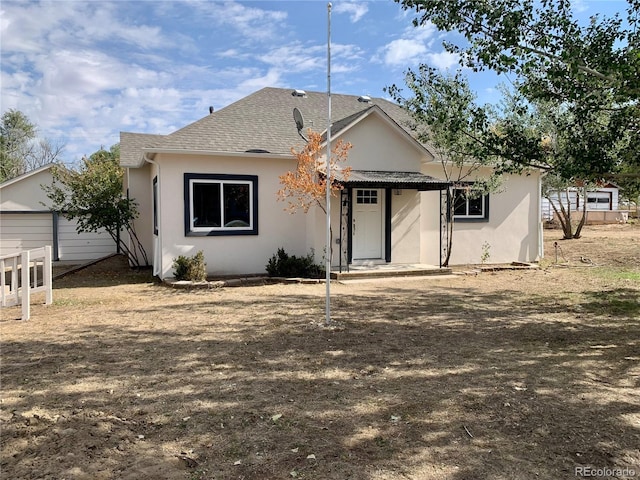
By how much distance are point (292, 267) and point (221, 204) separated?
8.28 feet

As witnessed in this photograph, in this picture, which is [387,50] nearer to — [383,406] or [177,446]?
[383,406]

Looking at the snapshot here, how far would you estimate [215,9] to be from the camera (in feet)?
33.7

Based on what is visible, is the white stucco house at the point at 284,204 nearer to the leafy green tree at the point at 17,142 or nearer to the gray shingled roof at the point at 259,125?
the gray shingled roof at the point at 259,125

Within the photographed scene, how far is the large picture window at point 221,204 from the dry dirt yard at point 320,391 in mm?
3595

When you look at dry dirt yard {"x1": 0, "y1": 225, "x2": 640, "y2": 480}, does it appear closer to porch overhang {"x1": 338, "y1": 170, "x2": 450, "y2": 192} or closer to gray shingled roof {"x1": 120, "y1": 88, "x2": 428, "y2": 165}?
porch overhang {"x1": 338, "y1": 170, "x2": 450, "y2": 192}

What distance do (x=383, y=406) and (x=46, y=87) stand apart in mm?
14599

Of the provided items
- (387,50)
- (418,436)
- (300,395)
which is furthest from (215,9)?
(418,436)

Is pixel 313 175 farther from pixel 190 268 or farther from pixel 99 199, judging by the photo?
pixel 99 199

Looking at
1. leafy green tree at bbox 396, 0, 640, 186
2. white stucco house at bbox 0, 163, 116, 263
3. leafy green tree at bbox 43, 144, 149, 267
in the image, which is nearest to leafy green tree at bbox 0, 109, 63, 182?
white stucco house at bbox 0, 163, 116, 263

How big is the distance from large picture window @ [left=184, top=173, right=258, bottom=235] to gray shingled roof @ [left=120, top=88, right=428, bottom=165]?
821mm

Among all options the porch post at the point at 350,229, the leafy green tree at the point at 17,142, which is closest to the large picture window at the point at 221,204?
the porch post at the point at 350,229

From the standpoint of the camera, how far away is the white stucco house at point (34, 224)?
17.0m

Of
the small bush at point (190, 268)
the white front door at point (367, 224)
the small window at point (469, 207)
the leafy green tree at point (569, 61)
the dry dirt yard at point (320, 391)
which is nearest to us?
the dry dirt yard at point (320, 391)

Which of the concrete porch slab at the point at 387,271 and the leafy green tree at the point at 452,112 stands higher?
the leafy green tree at the point at 452,112
